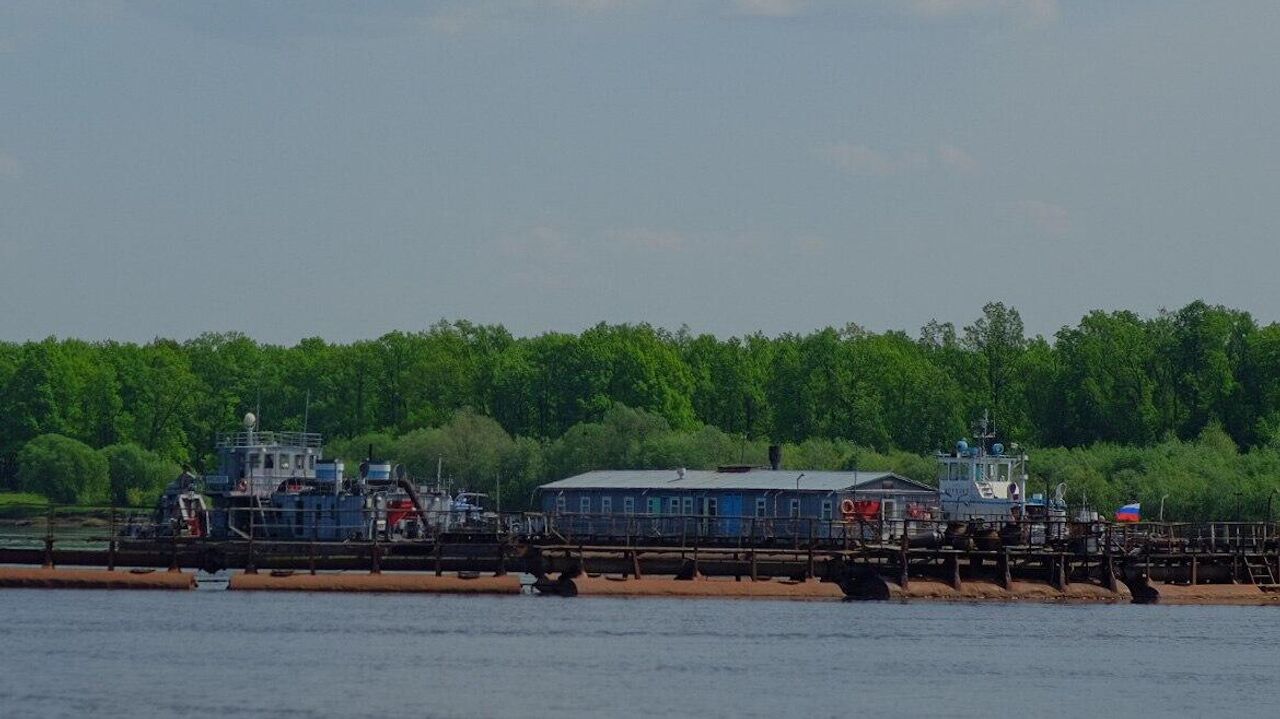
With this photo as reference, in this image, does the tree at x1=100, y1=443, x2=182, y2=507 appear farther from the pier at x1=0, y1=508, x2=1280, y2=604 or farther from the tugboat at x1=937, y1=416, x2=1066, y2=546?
the tugboat at x1=937, y1=416, x2=1066, y2=546

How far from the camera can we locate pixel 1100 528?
87562mm

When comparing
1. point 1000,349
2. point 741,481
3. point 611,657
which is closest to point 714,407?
point 1000,349

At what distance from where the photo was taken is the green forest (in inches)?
5684

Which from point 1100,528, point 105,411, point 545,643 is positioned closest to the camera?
point 545,643

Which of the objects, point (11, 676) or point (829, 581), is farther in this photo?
point (829, 581)

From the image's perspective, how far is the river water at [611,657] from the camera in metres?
52.9

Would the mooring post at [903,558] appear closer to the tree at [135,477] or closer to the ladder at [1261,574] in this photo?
the ladder at [1261,574]

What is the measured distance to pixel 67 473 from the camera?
575 feet

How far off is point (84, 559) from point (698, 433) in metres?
68.2

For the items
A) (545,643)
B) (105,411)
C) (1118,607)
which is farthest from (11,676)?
(105,411)

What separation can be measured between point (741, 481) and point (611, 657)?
40964mm

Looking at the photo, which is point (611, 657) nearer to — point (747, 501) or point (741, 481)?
point (747, 501)

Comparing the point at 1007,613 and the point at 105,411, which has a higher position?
the point at 105,411

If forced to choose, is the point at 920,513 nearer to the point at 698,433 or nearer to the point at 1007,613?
the point at 1007,613
